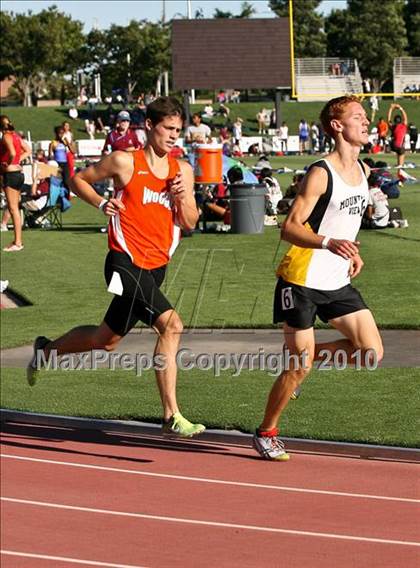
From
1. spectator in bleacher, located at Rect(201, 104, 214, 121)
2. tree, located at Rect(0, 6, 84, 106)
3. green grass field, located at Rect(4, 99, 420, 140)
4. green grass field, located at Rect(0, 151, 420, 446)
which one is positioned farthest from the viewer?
tree, located at Rect(0, 6, 84, 106)

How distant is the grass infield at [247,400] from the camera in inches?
380

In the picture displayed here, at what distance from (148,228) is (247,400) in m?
3.73

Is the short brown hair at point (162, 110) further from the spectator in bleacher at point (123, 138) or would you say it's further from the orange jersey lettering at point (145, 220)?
the spectator in bleacher at point (123, 138)

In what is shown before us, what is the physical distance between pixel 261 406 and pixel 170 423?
2.44 meters

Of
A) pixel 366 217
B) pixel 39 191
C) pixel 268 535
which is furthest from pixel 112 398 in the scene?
pixel 39 191

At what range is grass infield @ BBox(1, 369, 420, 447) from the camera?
31.6 feet

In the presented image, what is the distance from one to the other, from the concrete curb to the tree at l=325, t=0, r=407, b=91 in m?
66.4

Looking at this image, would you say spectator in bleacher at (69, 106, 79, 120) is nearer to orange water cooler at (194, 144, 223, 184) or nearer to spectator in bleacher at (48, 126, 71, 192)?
spectator in bleacher at (48, 126, 71, 192)

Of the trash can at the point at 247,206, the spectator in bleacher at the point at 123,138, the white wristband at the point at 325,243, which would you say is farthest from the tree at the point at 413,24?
the white wristband at the point at 325,243

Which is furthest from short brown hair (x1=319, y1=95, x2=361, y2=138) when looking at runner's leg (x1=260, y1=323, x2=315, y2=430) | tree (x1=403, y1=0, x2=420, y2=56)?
tree (x1=403, y1=0, x2=420, y2=56)

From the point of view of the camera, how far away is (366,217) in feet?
67.6

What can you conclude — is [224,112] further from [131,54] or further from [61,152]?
[61,152]

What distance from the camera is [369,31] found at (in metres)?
87.0

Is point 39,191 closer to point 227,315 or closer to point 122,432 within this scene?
point 227,315
